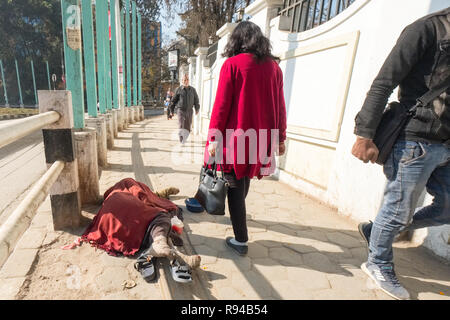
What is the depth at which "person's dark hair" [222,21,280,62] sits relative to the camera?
198cm

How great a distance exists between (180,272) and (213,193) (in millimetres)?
593

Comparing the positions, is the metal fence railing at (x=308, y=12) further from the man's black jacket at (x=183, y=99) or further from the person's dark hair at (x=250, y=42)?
the man's black jacket at (x=183, y=99)

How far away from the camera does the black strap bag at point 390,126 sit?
168 cm

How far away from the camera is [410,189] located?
1.69m

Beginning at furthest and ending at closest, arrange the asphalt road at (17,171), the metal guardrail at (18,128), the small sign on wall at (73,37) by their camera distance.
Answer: the asphalt road at (17,171), the small sign on wall at (73,37), the metal guardrail at (18,128)

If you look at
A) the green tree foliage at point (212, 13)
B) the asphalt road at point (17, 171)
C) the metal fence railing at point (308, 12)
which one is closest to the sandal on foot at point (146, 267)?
the asphalt road at point (17, 171)

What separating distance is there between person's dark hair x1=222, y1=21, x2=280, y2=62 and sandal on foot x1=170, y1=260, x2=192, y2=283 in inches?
60.8

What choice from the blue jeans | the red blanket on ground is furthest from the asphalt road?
the blue jeans

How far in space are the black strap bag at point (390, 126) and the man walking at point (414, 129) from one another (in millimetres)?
31

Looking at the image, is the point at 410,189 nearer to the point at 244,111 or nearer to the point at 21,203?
the point at 244,111

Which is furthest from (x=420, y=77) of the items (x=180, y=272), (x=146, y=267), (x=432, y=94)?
(x=146, y=267)
